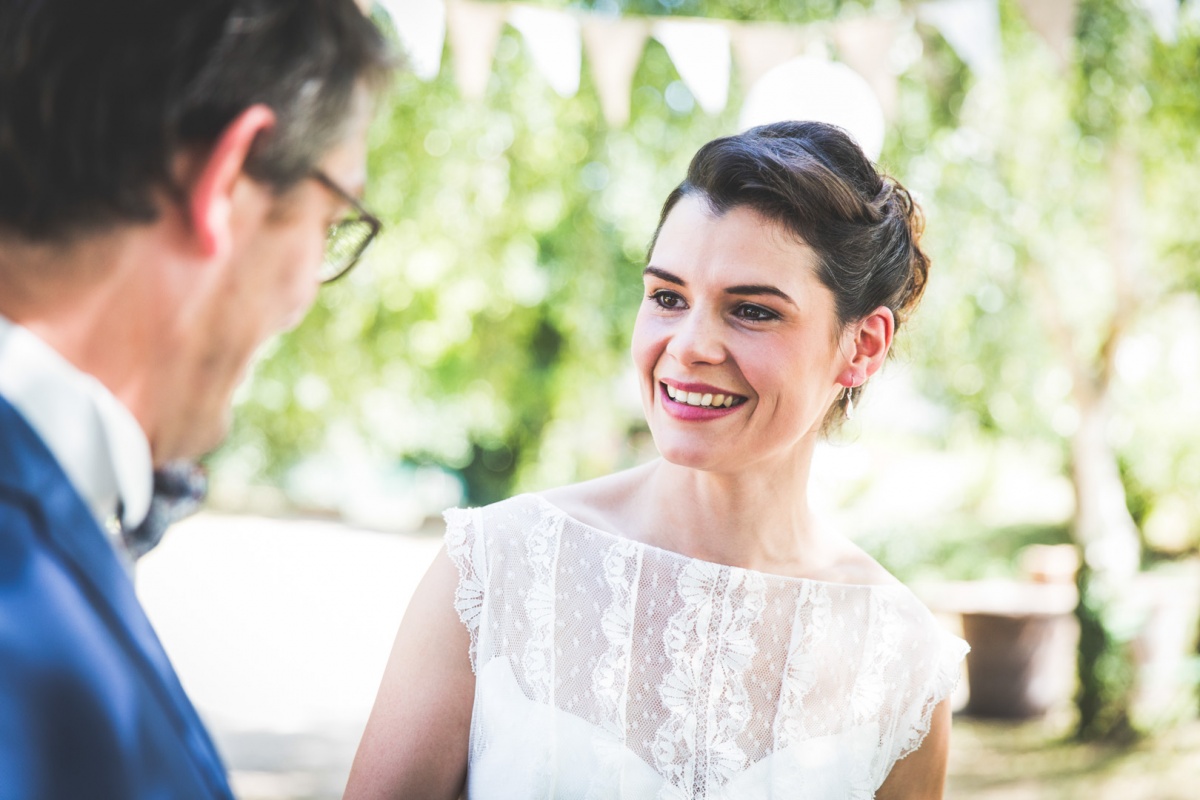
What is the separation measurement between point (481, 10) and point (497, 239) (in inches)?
206

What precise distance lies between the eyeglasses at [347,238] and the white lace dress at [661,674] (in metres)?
0.82

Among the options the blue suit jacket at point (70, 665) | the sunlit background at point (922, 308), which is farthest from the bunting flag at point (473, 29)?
the blue suit jacket at point (70, 665)

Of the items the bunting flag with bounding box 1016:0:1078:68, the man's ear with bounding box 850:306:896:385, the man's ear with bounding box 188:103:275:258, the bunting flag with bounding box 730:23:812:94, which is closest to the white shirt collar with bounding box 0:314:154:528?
the man's ear with bounding box 188:103:275:258

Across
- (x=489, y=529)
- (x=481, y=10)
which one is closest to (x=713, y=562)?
(x=489, y=529)

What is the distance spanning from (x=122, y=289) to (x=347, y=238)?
0.32m

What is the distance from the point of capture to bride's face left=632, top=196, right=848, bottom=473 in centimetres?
184

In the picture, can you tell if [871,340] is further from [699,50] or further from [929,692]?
[699,50]

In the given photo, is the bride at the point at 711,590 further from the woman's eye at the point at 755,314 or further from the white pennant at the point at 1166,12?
the white pennant at the point at 1166,12

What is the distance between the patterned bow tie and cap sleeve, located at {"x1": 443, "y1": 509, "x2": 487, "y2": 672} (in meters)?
0.72

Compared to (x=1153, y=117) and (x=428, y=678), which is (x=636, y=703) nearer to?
(x=428, y=678)

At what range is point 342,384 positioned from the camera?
35.9ft

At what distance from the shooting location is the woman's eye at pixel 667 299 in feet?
6.30

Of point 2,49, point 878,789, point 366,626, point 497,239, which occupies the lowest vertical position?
point 366,626

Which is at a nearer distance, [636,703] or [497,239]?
[636,703]
